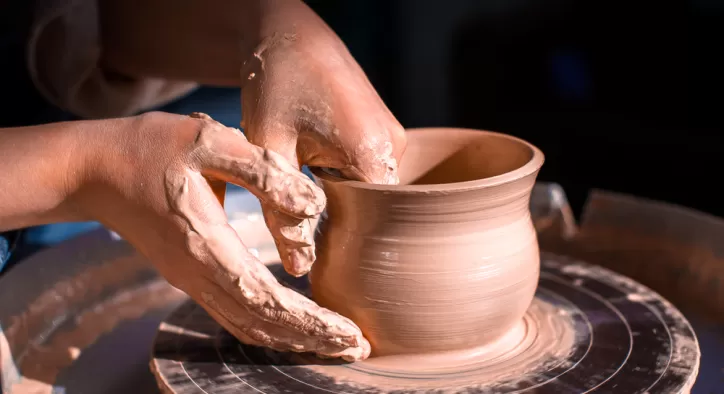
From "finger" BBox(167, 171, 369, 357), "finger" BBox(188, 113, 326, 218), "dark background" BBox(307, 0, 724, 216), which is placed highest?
"finger" BBox(188, 113, 326, 218)

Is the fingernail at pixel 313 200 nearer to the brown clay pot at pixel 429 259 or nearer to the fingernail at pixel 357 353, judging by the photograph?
the brown clay pot at pixel 429 259

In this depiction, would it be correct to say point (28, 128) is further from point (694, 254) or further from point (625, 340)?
point (694, 254)

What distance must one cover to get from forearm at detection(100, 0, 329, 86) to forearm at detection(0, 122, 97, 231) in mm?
393

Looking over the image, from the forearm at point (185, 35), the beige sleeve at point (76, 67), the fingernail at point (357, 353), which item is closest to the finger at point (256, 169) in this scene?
the fingernail at point (357, 353)

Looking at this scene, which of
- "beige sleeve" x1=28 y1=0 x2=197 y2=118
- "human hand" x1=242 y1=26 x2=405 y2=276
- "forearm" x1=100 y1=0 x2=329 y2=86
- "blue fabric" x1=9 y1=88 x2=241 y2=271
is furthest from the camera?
"blue fabric" x1=9 y1=88 x2=241 y2=271

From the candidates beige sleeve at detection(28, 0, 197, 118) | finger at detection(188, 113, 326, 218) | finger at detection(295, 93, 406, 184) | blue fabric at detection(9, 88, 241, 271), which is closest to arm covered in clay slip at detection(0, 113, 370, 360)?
finger at detection(188, 113, 326, 218)

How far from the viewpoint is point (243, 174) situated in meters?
1.01

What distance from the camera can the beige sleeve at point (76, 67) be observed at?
1.70 m

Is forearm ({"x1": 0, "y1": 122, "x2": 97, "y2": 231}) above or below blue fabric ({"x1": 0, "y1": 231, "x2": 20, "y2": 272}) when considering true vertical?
above

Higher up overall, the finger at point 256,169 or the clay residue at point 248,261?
the finger at point 256,169

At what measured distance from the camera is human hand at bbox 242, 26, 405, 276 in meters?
1.12

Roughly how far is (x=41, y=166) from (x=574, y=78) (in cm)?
295

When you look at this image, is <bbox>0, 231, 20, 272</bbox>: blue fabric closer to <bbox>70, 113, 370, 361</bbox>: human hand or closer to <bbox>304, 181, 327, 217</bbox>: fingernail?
<bbox>70, 113, 370, 361</bbox>: human hand

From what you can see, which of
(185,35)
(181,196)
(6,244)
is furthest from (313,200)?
(185,35)
